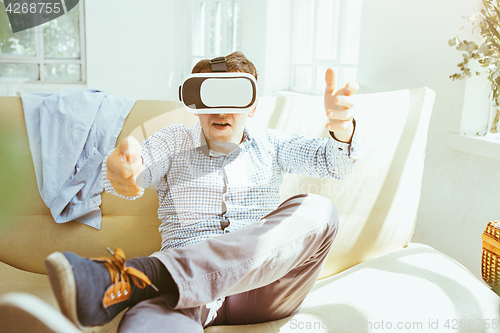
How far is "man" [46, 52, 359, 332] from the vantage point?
0.59m

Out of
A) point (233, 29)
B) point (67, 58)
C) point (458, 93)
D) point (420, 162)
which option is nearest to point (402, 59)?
point (458, 93)

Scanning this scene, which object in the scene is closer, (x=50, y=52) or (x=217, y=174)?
(x=217, y=174)

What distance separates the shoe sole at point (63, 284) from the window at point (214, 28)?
341cm

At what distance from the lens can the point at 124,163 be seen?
70 cm

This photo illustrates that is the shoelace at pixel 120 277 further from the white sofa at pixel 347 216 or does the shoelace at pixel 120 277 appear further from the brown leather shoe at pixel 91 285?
the white sofa at pixel 347 216

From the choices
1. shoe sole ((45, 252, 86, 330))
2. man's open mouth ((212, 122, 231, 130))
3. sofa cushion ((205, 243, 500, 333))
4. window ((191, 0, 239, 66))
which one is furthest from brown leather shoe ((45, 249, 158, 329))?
window ((191, 0, 239, 66))

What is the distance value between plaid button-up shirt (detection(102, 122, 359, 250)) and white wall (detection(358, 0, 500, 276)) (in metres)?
0.65

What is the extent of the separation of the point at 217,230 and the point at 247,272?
26 centimetres

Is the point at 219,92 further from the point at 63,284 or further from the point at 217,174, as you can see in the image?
the point at 63,284

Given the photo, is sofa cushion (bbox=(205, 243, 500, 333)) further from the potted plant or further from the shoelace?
the potted plant

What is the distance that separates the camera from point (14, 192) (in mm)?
213

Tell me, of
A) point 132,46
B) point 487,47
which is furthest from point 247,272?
point 132,46

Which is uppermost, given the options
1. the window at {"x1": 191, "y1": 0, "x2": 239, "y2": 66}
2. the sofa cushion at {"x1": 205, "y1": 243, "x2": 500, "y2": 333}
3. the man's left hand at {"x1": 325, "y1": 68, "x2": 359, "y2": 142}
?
the window at {"x1": 191, "y1": 0, "x2": 239, "y2": 66}

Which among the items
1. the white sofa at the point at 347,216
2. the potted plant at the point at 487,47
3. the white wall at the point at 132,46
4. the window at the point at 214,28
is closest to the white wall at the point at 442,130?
the potted plant at the point at 487,47
